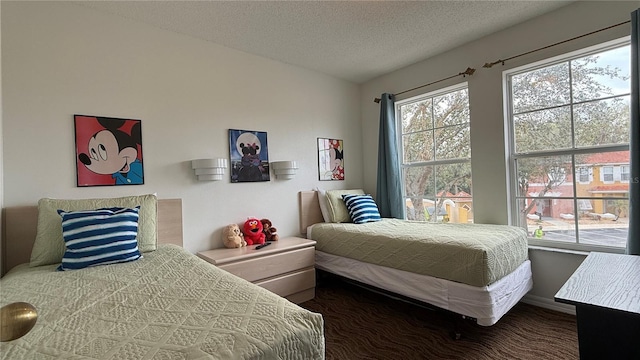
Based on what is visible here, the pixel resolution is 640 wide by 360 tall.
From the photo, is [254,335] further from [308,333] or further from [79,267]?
[79,267]

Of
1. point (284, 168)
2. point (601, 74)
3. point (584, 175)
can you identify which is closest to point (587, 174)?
point (584, 175)

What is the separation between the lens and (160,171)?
2393 mm

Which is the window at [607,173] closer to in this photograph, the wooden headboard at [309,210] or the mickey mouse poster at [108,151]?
the wooden headboard at [309,210]

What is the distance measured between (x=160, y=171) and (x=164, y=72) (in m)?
0.86

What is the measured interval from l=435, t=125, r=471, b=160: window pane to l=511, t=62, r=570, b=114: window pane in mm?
501

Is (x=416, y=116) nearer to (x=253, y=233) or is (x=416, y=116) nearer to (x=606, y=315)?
(x=253, y=233)

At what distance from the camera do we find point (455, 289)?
196cm

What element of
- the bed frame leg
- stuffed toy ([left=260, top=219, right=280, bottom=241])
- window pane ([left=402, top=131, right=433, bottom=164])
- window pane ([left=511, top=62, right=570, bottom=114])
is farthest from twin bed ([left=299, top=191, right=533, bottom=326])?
window pane ([left=511, top=62, right=570, bottom=114])

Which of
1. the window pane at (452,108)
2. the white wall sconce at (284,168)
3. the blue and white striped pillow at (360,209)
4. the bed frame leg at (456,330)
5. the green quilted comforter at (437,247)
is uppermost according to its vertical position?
the window pane at (452,108)

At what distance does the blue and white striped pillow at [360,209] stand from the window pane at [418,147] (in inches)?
32.1

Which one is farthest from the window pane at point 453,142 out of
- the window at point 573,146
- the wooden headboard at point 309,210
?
the wooden headboard at point 309,210

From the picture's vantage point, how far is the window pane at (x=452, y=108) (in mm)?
3081

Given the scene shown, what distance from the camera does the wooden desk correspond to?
2.98 ft

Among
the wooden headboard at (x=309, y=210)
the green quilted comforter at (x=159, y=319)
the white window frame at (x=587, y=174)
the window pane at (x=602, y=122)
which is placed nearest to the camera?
the green quilted comforter at (x=159, y=319)
